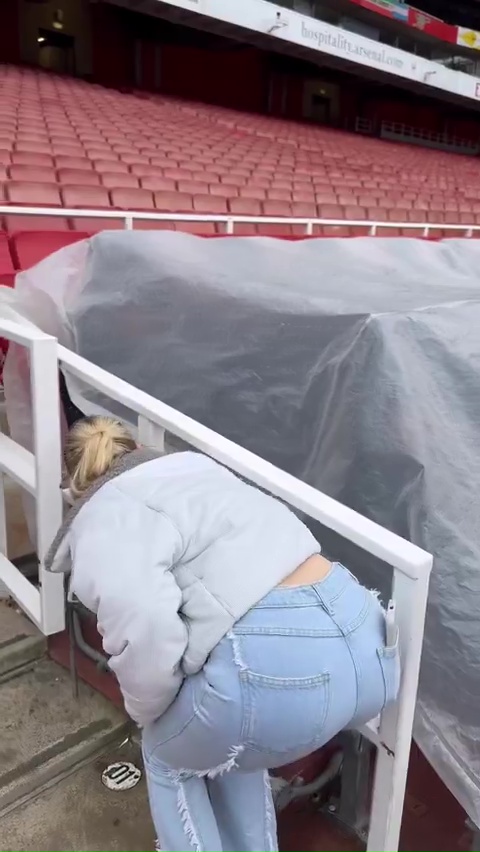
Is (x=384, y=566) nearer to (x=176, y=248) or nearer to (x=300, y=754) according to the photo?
(x=300, y=754)

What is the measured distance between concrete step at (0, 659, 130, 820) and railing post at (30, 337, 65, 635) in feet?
0.52

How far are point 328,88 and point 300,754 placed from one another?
14129 mm

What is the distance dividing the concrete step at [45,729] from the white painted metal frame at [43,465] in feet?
0.52

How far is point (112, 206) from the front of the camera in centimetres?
387

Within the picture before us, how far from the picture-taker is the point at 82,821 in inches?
42.5

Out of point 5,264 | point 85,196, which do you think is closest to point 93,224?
point 85,196

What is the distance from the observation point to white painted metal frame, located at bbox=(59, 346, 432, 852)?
0.81m

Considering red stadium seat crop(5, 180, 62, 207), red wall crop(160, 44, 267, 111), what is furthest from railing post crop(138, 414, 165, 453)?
red wall crop(160, 44, 267, 111)

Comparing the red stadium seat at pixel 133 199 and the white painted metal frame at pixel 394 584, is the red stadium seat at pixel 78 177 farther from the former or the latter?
the white painted metal frame at pixel 394 584

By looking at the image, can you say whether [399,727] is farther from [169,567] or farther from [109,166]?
[109,166]

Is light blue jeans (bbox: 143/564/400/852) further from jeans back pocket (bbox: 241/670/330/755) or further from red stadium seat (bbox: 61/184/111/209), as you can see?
red stadium seat (bbox: 61/184/111/209)

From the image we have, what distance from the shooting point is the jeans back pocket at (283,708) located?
739 millimetres


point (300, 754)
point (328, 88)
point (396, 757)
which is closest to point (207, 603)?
point (300, 754)

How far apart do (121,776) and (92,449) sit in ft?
1.96
